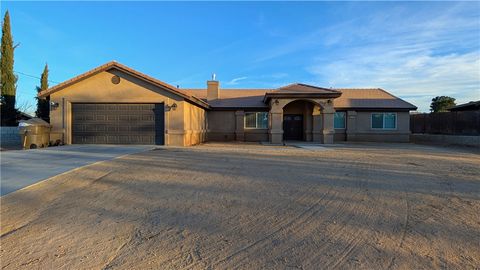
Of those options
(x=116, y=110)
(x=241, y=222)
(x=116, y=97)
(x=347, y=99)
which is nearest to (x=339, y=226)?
(x=241, y=222)

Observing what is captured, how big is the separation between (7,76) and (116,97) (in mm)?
11726

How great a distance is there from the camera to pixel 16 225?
4.75 metres

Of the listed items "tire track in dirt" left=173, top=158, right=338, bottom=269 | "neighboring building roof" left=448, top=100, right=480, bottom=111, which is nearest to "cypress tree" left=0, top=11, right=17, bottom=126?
"tire track in dirt" left=173, top=158, right=338, bottom=269

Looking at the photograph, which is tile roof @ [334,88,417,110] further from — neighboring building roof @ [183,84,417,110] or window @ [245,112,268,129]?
window @ [245,112,268,129]

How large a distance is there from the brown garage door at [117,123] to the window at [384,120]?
707 inches

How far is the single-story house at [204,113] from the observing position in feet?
58.0

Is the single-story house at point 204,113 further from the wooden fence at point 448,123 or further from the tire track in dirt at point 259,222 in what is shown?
→ the tire track in dirt at point 259,222

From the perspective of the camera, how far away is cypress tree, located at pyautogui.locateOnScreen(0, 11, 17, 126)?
23.0 metres

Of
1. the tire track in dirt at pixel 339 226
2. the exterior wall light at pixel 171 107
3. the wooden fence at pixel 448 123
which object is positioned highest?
the exterior wall light at pixel 171 107

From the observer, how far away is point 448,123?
26156 mm

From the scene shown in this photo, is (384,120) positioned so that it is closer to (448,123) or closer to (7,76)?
(448,123)

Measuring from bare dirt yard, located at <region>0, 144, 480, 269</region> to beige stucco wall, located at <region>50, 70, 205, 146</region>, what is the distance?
363 inches

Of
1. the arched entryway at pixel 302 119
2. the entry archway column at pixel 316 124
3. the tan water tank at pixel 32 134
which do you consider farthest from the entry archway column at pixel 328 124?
the tan water tank at pixel 32 134

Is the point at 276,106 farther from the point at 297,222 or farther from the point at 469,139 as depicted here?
A: the point at 297,222
